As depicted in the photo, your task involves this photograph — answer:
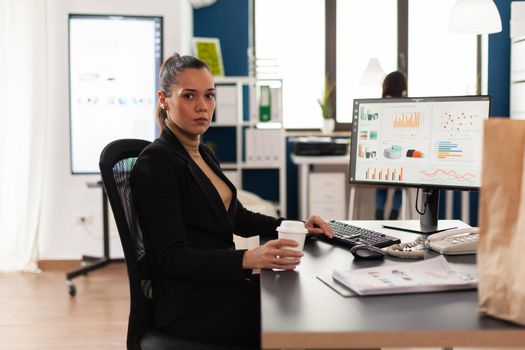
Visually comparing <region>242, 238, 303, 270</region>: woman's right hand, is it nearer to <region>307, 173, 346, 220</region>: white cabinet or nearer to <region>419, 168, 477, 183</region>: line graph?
<region>419, 168, 477, 183</region>: line graph

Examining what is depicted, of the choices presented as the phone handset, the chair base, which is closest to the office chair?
the phone handset

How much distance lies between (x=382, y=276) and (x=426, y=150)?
79cm

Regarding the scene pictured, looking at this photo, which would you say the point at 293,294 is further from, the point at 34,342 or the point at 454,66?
the point at 454,66

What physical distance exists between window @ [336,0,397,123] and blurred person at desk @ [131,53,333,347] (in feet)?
14.2

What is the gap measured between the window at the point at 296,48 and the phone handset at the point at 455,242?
13.6ft

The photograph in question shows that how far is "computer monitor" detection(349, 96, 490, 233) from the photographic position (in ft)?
6.39

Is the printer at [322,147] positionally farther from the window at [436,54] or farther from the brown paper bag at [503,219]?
the brown paper bag at [503,219]

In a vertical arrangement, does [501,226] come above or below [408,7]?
below

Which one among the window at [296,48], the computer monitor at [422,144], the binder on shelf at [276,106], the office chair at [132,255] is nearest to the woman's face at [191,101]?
the office chair at [132,255]

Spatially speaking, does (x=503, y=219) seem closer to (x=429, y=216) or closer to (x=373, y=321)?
(x=373, y=321)

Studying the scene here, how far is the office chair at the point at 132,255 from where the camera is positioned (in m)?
1.55

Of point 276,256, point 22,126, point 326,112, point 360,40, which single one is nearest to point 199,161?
point 276,256

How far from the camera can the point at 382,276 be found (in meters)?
1.35

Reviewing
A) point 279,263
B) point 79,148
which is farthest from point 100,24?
point 279,263
